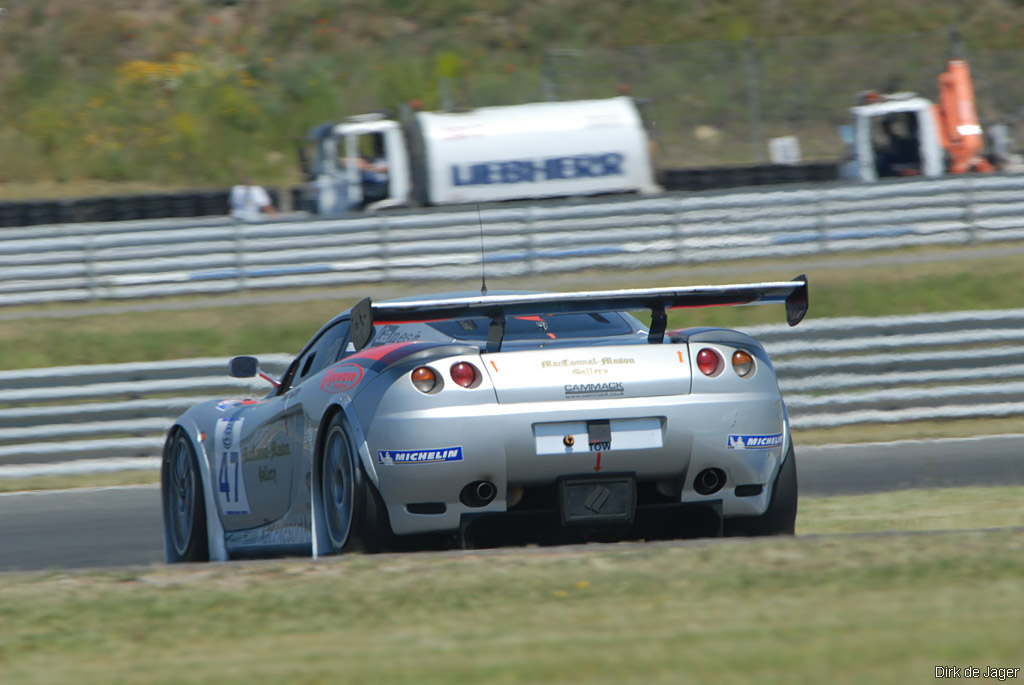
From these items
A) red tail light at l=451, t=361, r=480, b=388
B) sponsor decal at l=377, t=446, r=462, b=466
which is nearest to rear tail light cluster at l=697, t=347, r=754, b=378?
red tail light at l=451, t=361, r=480, b=388

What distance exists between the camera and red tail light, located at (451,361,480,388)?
555cm

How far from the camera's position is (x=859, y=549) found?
16.7ft

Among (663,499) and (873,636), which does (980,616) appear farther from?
(663,499)

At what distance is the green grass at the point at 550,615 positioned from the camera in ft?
11.9

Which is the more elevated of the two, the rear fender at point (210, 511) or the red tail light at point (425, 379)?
the red tail light at point (425, 379)

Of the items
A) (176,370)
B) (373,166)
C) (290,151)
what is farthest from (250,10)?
(176,370)

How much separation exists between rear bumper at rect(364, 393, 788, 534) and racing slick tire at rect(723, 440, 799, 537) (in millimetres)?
302

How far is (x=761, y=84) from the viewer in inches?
1162

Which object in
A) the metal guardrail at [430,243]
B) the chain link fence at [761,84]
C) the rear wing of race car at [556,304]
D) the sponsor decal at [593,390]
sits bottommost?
the sponsor decal at [593,390]

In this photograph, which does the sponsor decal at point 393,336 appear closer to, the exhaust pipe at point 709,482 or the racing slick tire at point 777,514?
the exhaust pipe at point 709,482

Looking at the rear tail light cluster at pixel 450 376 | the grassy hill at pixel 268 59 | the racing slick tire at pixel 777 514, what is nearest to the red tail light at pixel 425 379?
the rear tail light cluster at pixel 450 376

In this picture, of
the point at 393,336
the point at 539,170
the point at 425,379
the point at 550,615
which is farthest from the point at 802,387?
the point at 539,170

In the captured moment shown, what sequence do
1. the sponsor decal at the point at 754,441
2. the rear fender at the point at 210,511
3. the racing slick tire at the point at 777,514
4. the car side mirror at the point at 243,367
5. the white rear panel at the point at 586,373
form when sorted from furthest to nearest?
the car side mirror at the point at 243,367
the rear fender at the point at 210,511
the racing slick tire at the point at 777,514
the sponsor decal at the point at 754,441
the white rear panel at the point at 586,373

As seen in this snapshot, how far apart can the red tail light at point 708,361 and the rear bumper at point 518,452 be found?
0.11m
